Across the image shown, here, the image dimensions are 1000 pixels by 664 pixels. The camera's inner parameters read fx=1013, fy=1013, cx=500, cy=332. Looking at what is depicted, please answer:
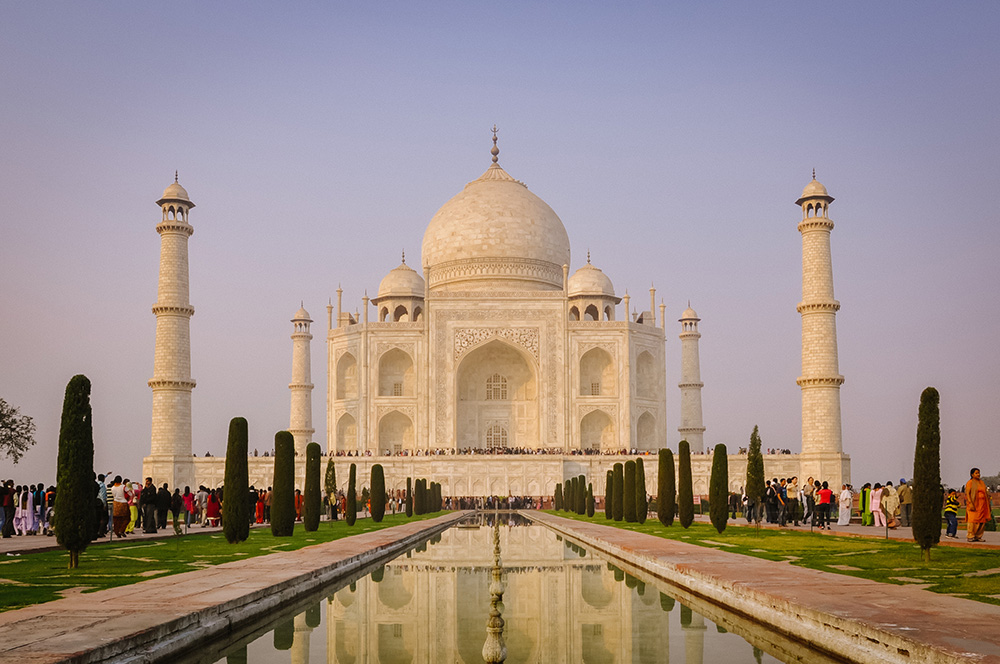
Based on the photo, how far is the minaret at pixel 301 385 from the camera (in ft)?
117

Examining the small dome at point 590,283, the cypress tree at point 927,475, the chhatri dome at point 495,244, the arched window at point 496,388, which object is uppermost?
the chhatri dome at point 495,244

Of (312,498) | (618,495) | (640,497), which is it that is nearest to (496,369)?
(618,495)

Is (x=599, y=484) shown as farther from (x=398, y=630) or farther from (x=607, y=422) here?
(x=398, y=630)

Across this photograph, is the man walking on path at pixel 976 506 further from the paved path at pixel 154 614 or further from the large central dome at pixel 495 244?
the large central dome at pixel 495 244

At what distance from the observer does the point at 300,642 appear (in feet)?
16.7

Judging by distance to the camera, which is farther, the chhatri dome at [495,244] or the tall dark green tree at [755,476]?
the chhatri dome at [495,244]

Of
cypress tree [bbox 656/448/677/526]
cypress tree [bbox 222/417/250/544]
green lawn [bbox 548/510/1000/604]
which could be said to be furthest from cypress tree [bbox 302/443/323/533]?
cypress tree [bbox 656/448/677/526]

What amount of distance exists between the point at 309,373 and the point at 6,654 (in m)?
33.0

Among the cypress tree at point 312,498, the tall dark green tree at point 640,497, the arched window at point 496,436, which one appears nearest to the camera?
the cypress tree at point 312,498

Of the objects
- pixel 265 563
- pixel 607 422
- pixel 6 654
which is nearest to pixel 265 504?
pixel 265 563

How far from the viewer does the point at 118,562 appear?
345 inches

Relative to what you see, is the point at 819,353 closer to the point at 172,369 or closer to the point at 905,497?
the point at 905,497

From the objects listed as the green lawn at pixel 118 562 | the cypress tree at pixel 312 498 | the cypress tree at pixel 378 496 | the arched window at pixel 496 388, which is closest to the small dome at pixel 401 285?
the arched window at pixel 496 388

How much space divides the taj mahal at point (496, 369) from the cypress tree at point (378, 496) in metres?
9.45
